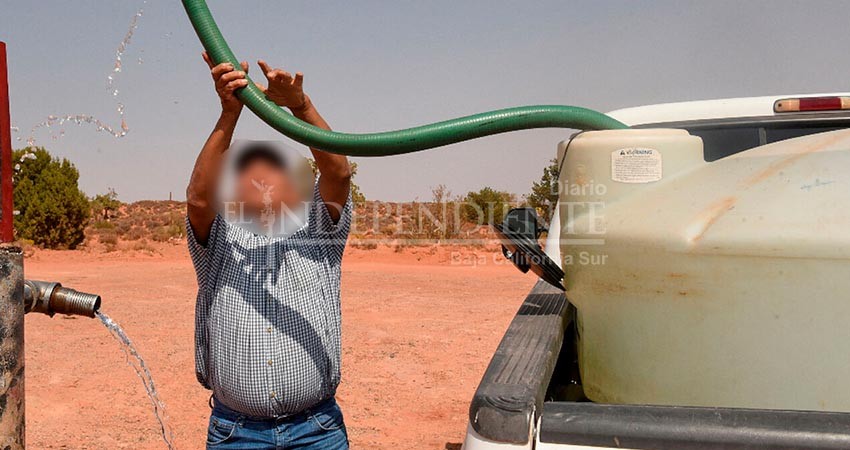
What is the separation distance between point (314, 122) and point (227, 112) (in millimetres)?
256

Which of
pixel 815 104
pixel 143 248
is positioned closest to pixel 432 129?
pixel 815 104

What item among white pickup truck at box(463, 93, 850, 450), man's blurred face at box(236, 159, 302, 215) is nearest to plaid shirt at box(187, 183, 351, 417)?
man's blurred face at box(236, 159, 302, 215)

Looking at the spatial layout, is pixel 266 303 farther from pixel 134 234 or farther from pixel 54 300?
pixel 134 234

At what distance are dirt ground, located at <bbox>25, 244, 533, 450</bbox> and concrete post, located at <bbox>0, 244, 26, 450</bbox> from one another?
336 centimetres

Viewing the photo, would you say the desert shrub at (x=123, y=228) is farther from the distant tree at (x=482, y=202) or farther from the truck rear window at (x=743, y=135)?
the truck rear window at (x=743, y=135)

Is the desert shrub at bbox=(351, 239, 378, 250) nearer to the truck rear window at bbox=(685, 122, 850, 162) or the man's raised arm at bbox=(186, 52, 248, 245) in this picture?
the truck rear window at bbox=(685, 122, 850, 162)

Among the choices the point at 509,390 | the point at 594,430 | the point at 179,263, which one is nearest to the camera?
the point at 594,430

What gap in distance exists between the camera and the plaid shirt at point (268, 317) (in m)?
2.28

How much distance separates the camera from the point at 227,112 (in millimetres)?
2201

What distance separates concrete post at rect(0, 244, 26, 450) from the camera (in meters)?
1.38

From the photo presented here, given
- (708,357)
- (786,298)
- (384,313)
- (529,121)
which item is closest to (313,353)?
(529,121)

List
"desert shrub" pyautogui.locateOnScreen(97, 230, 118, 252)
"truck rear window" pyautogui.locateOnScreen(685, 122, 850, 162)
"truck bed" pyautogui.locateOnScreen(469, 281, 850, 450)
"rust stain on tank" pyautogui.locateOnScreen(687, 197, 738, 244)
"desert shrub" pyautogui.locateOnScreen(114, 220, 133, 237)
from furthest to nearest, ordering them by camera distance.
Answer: "desert shrub" pyautogui.locateOnScreen(114, 220, 133, 237) < "desert shrub" pyautogui.locateOnScreen(97, 230, 118, 252) < "truck rear window" pyautogui.locateOnScreen(685, 122, 850, 162) < "rust stain on tank" pyautogui.locateOnScreen(687, 197, 738, 244) < "truck bed" pyautogui.locateOnScreen(469, 281, 850, 450)

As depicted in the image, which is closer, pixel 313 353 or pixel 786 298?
pixel 786 298

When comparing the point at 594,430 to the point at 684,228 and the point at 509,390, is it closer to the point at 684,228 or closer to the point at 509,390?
the point at 509,390
